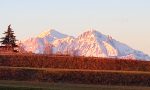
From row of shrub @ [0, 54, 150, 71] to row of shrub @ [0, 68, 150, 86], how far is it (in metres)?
11.6

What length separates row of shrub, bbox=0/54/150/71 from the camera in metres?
76.8

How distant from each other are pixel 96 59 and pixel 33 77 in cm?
1807

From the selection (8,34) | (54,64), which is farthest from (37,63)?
(8,34)

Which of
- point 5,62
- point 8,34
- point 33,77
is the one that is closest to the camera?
point 33,77

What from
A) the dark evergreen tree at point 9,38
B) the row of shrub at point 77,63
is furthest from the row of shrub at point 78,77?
the dark evergreen tree at point 9,38

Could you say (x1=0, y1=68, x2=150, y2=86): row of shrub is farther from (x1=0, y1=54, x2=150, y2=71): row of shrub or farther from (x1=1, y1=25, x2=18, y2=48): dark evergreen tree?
(x1=1, y1=25, x2=18, y2=48): dark evergreen tree

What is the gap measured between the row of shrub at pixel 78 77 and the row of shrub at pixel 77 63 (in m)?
11.6

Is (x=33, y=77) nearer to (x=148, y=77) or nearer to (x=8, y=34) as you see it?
(x=148, y=77)

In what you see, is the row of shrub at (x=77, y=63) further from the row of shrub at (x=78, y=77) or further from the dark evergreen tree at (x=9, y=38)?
the dark evergreen tree at (x=9, y=38)

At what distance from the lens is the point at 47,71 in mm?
63719

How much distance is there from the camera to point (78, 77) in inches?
2527

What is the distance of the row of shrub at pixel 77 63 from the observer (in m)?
76.8

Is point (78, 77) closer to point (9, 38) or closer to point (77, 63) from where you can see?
point (77, 63)

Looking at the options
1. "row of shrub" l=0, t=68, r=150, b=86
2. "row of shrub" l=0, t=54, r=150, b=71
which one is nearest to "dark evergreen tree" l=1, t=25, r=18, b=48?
"row of shrub" l=0, t=54, r=150, b=71
